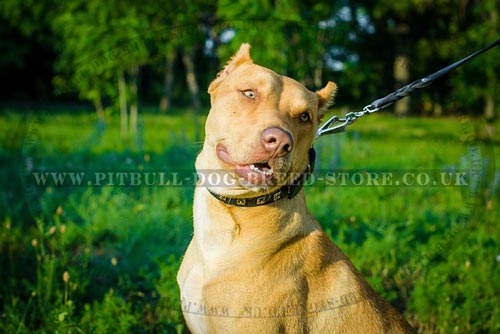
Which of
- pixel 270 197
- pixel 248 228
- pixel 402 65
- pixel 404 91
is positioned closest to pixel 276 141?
pixel 270 197

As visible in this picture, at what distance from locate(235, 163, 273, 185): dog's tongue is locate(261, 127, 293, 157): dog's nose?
0.11 m

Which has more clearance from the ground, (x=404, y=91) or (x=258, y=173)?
(x=404, y=91)

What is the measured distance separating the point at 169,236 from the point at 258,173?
7.91ft

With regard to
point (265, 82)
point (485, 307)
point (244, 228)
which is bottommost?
point (485, 307)

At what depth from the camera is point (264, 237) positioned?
7.50 ft

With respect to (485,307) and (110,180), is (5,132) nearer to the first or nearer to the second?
(110,180)

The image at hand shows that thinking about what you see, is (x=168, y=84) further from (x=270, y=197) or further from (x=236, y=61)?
(x=270, y=197)

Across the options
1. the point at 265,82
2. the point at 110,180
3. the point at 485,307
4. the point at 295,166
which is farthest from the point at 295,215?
the point at 110,180

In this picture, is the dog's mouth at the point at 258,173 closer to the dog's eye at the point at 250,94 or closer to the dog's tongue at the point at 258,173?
the dog's tongue at the point at 258,173

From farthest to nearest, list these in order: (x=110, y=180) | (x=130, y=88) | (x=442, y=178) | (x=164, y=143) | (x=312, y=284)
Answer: (x=164, y=143) → (x=130, y=88) → (x=442, y=178) → (x=110, y=180) → (x=312, y=284)

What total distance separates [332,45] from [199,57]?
147 cm

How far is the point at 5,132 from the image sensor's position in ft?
35.3

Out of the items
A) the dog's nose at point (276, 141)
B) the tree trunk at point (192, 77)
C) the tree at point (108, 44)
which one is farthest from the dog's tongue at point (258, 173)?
the tree at point (108, 44)

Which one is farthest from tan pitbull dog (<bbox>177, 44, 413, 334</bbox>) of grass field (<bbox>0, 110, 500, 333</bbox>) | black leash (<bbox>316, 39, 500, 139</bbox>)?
grass field (<bbox>0, 110, 500, 333</bbox>)
